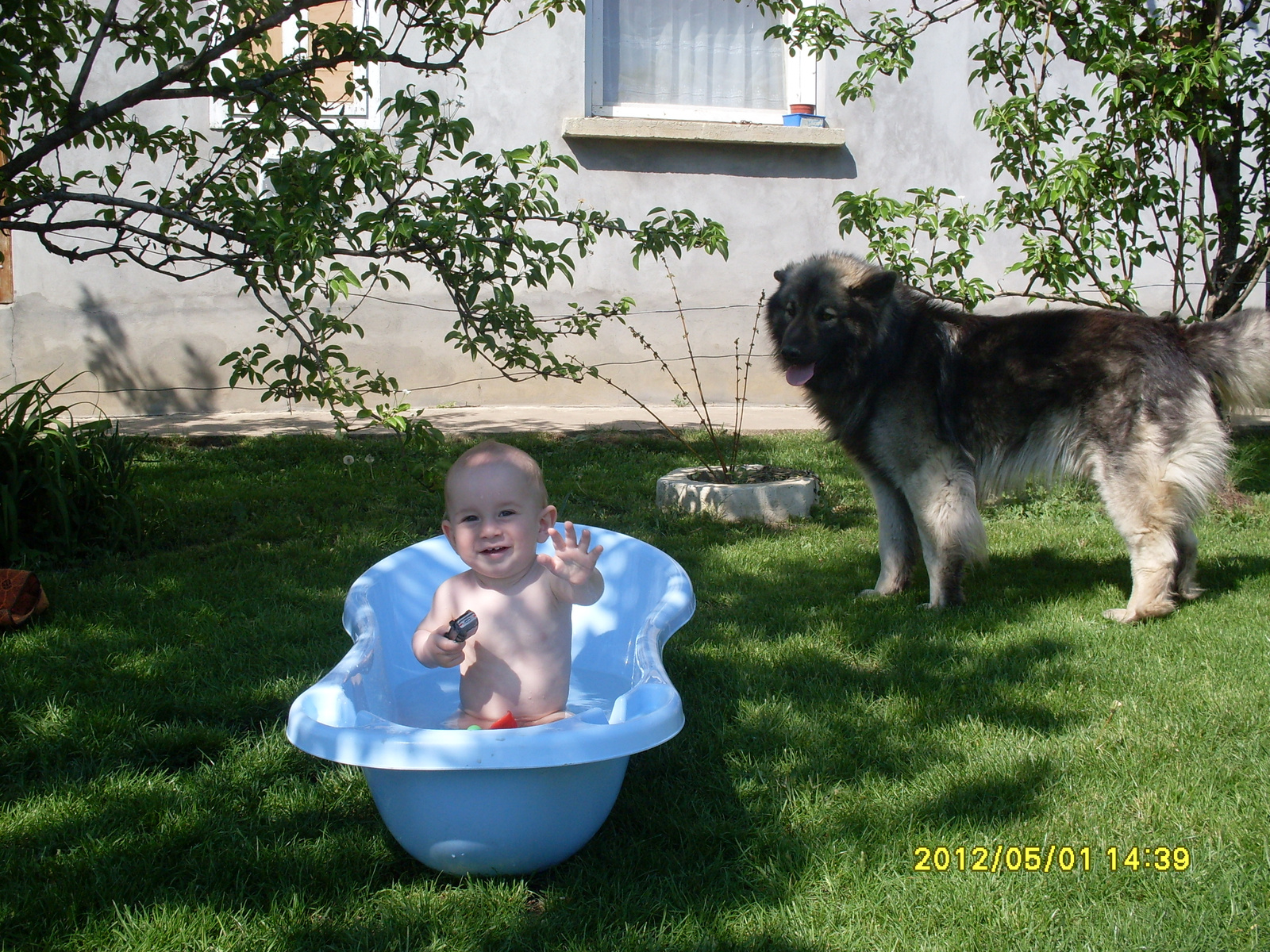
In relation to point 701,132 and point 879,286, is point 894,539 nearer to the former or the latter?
point 879,286

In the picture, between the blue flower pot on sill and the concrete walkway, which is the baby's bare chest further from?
the blue flower pot on sill

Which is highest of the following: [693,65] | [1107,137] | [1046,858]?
[693,65]

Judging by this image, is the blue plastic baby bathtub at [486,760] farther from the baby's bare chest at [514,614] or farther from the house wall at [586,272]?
the house wall at [586,272]

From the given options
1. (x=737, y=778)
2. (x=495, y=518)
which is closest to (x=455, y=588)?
(x=495, y=518)

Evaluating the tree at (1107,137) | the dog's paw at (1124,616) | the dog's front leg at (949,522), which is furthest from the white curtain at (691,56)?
the dog's paw at (1124,616)

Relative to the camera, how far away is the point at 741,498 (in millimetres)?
5664

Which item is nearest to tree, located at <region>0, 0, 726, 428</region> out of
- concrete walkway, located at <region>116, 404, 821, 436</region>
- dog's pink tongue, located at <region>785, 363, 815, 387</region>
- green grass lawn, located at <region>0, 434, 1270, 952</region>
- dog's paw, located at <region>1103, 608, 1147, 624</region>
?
dog's pink tongue, located at <region>785, 363, 815, 387</region>

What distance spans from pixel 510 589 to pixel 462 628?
12.7 inches

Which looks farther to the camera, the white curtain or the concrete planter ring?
the white curtain

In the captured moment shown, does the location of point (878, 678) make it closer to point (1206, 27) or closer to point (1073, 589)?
point (1073, 589)

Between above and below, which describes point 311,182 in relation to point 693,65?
below

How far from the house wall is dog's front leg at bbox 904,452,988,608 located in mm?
5116

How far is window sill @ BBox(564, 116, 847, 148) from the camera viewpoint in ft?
28.7

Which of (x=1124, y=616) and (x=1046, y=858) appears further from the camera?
(x=1124, y=616)
